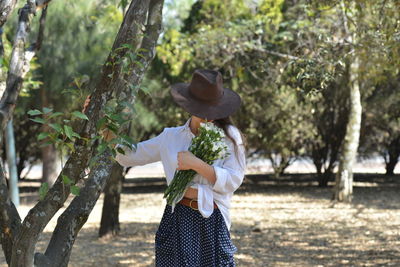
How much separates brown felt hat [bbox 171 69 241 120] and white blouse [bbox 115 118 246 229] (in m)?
0.13

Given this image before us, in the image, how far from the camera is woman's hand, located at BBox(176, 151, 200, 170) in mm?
3418

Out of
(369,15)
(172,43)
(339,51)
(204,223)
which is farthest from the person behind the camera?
(172,43)

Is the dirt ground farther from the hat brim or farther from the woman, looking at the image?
the hat brim

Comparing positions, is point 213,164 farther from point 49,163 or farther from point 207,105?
point 49,163

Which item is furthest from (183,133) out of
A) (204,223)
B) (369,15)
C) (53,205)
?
(369,15)

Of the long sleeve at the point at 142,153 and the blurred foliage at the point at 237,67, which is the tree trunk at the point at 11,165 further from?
the long sleeve at the point at 142,153

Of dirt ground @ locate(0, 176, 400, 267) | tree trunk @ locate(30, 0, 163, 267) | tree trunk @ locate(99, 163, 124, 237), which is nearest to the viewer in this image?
tree trunk @ locate(30, 0, 163, 267)

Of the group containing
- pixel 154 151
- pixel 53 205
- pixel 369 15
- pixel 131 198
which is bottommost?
pixel 131 198

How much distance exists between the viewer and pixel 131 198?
1619cm

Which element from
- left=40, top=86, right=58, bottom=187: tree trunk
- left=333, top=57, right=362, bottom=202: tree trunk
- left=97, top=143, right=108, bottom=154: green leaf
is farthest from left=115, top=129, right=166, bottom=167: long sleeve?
left=40, top=86, right=58, bottom=187: tree trunk

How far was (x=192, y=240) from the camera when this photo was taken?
3541 mm

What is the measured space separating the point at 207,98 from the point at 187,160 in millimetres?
358

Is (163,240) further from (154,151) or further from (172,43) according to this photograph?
(172,43)

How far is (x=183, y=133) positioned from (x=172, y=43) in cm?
1034
